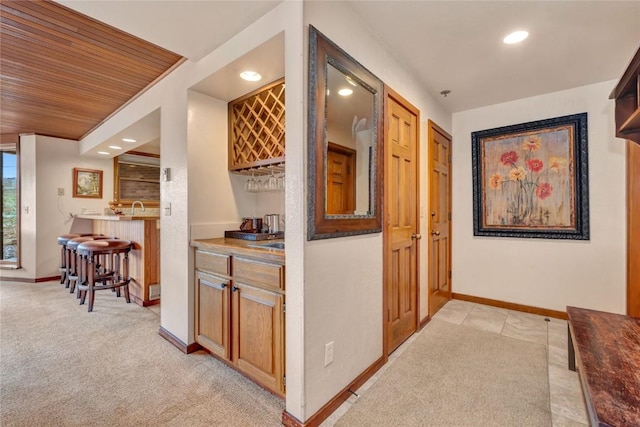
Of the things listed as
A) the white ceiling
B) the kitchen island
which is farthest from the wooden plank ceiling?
the kitchen island

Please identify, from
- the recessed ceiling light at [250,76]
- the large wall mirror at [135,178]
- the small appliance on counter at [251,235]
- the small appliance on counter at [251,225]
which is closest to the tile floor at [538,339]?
the small appliance on counter at [251,235]

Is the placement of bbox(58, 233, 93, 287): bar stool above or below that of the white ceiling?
below

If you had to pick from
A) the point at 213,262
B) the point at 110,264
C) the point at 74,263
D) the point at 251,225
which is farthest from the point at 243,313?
the point at 74,263

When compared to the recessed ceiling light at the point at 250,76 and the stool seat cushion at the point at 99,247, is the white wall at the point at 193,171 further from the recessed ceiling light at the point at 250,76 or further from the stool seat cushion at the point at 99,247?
the stool seat cushion at the point at 99,247

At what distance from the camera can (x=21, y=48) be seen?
224 centimetres

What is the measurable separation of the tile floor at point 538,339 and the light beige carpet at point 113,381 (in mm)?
667

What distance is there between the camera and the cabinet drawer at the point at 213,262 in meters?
1.98

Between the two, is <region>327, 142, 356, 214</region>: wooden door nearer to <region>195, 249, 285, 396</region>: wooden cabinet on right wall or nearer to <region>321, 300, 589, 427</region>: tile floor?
<region>195, 249, 285, 396</region>: wooden cabinet on right wall

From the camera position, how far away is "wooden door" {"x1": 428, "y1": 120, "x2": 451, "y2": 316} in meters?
2.97

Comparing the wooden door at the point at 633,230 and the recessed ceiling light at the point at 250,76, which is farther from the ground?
the recessed ceiling light at the point at 250,76

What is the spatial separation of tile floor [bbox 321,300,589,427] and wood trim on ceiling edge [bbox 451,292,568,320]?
6 cm

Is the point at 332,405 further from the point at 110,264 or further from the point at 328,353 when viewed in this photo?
the point at 110,264

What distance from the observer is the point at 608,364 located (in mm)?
1263

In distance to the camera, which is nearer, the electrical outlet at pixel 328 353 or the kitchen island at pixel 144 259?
the electrical outlet at pixel 328 353
